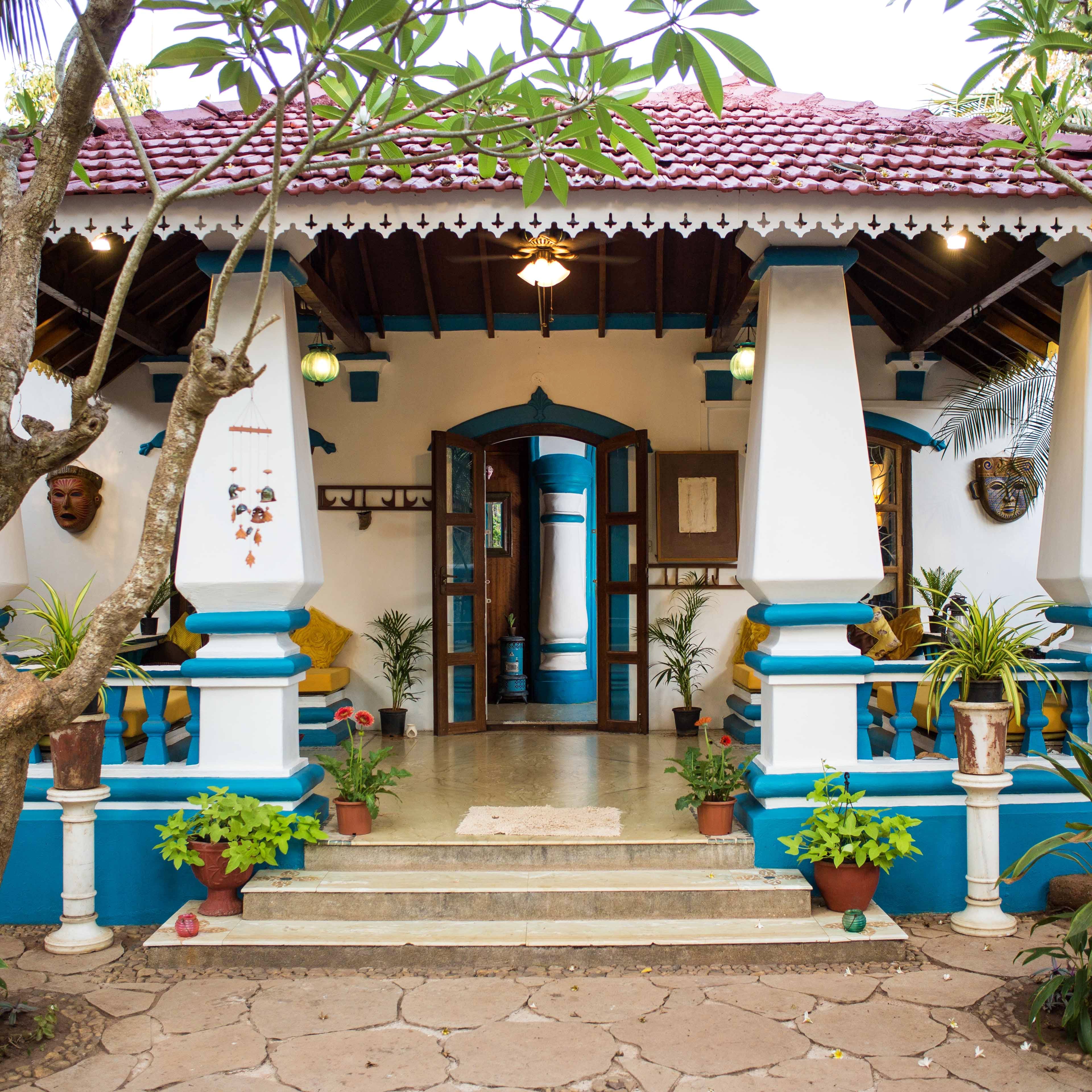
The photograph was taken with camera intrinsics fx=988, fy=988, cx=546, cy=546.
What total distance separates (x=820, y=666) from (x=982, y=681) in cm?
71

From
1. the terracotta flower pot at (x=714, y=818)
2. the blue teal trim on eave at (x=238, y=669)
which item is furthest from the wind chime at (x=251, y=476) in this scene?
the terracotta flower pot at (x=714, y=818)

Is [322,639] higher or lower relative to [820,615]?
lower

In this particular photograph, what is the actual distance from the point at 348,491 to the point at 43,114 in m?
4.54

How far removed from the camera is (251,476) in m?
4.74

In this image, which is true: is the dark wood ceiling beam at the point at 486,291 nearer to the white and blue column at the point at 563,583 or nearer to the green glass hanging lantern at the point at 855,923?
the white and blue column at the point at 563,583

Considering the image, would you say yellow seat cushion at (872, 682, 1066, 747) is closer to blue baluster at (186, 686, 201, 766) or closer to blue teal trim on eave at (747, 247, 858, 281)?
blue teal trim on eave at (747, 247, 858, 281)

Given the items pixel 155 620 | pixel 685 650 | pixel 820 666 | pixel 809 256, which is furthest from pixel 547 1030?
pixel 155 620

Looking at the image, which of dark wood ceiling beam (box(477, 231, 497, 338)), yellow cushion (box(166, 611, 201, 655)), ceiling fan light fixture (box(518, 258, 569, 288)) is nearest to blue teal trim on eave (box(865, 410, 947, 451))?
dark wood ceiling beam (box(477, 231, 497, 338))

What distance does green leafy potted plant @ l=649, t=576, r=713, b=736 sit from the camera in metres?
7.48

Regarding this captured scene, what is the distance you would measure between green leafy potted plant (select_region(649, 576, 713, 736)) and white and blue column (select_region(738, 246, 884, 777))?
8.62 ft

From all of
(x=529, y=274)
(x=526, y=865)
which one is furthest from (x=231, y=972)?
(x=529, y=274)

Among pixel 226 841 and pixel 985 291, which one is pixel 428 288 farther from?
pixel 226 841

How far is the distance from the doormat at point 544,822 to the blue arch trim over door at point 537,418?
3426mm

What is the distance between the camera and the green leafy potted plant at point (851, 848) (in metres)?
4.18
